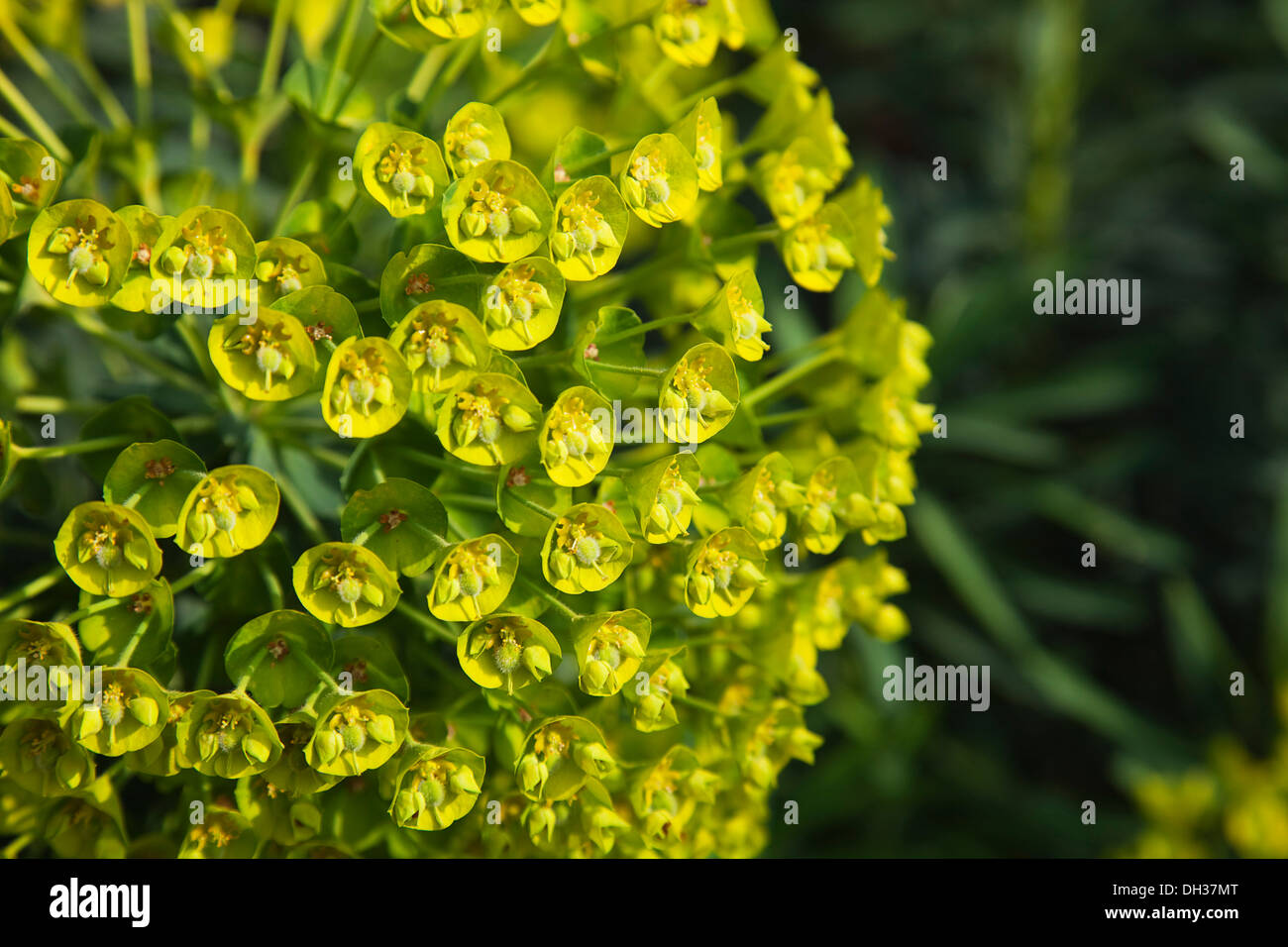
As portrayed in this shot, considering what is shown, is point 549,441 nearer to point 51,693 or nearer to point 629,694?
point 629,694

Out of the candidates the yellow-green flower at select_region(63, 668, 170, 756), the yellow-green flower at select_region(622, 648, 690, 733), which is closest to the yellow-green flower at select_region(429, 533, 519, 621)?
the yellow-green flower at select_region(622, 648, 690, 733)

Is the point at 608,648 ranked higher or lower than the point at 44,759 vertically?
higher

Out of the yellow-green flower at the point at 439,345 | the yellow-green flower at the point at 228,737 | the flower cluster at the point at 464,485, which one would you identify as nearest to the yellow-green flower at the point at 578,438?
the flower cluster at the point at 464,485

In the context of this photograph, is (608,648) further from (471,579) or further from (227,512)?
(227,512)

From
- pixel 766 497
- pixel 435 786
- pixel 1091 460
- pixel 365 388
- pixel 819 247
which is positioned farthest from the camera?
pixel 1091 460

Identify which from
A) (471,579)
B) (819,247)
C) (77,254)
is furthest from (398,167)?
(819,247)

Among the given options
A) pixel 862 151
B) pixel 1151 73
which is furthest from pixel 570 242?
pixel 1151 73

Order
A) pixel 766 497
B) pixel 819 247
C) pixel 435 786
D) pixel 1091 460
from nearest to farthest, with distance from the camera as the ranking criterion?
pixel 435 786
pixel 766 497
pixel 819 247
pixel 1091 460

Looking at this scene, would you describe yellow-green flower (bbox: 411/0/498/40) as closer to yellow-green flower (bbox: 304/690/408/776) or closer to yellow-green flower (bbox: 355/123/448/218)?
yellow-green flower (bbox: 355/123/448/218)

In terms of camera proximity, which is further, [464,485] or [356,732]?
[464,485]
